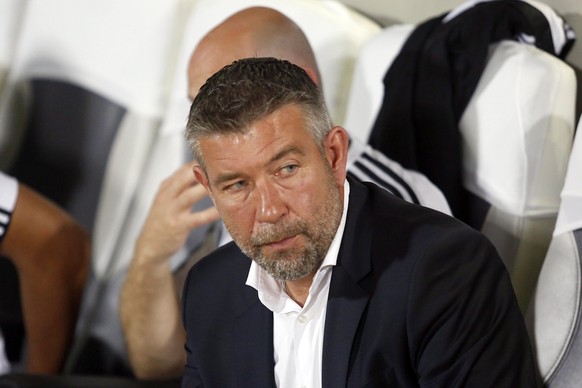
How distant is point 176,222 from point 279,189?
768 millimetres

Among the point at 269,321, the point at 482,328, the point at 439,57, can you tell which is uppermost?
the point at 439,57

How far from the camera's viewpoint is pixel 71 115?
1.95 m

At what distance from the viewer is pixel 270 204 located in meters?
0.93

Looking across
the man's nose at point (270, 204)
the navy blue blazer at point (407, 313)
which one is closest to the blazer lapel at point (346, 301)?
the navy blue blazer at point (407, 313)

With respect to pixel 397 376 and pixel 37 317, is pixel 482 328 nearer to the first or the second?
pixel 397 376

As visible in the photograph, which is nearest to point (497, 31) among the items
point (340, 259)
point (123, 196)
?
point (340, 259)

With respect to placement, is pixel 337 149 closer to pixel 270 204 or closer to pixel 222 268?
pixel 270 204

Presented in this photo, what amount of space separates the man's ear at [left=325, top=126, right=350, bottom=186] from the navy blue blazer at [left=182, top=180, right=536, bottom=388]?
0.06m

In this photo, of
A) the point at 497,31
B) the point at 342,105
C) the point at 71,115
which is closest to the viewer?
the point at 497,31

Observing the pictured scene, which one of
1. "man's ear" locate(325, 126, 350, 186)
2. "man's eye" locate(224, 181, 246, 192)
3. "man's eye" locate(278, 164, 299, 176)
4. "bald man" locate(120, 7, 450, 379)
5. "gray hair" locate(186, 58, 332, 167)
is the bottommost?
"bald man" locate(120, 7, 450, 379)

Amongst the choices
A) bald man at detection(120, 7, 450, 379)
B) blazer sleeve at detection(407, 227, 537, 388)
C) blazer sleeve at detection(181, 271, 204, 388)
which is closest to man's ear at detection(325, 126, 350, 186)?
blazer sleeve at detection(407, 227, 537, 388)

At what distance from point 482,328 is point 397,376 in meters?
0.10

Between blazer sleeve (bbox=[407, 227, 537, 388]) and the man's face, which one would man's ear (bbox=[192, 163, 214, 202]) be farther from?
blazer sleeve (bbox=[407, 227, 537, 388])

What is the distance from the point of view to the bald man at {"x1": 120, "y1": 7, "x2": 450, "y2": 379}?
4.73 feet
